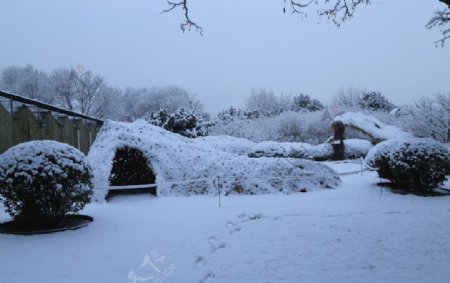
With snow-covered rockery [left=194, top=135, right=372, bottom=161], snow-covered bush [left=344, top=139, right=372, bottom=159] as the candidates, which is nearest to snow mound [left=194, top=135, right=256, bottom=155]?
snow-covered rockery [left=194, top=135, right=372, bottom=161]

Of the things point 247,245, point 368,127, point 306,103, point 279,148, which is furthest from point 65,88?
point 247,245

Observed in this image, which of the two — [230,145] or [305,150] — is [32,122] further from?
[305,150]

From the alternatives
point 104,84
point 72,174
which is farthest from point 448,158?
point 104,84

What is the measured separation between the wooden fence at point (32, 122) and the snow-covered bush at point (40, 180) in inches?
144

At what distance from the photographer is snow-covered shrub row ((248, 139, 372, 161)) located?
678 inches

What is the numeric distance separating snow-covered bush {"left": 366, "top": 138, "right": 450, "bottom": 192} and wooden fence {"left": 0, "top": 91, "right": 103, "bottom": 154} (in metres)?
9.85

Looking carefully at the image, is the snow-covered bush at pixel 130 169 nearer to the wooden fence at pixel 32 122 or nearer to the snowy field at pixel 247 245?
the snowy field at pixel 247 245

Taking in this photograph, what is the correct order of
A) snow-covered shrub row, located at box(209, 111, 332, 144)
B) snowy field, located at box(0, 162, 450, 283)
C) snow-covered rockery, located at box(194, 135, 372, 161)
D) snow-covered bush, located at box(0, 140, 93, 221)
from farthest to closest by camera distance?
snow-covered shrub row, located at box(209, 111, 332, 144)
snow-covered rockery, located at box(194, 135, 372, 161)
snow-covered bush, located at box(0, 140, 93, 221)
snowy field, located at box(0, 162, 450, 283)

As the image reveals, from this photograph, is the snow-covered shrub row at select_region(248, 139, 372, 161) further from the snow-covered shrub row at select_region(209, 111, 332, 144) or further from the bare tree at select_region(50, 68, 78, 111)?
the bare tree at select_region(50, 68, 78, 111)

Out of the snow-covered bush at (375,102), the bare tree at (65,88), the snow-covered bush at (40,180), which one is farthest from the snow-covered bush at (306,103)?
the snow-covered bush at (40,180)

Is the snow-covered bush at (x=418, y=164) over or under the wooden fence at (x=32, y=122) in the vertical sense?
under

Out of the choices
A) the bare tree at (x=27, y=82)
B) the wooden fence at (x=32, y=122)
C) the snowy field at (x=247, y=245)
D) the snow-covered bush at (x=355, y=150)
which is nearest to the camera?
the snowy field at (x=247, y=245)

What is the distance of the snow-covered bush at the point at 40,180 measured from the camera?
5.63 metres

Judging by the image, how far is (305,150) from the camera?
61.8ft
